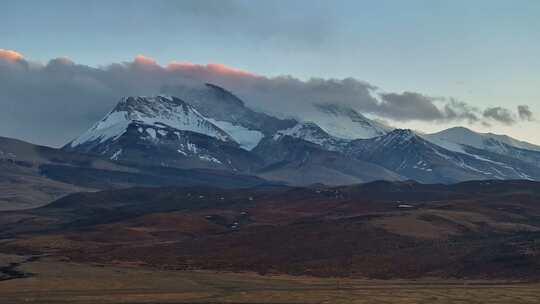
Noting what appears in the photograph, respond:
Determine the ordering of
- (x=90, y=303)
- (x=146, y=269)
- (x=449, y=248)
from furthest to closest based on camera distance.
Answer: (x=449, y=248) → (x=146, y=269) → (x=90, y=303)

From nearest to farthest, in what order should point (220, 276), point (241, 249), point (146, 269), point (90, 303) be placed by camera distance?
point (90, 303), point (220, 276), point (146, 269), point (241, 249)

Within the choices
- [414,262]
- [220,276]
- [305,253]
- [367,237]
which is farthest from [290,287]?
[367,237]

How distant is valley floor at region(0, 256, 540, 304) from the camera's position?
90.8 metres

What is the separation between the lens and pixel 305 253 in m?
168

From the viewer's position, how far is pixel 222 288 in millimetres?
106188

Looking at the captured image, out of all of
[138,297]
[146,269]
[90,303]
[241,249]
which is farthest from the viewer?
[241,249]

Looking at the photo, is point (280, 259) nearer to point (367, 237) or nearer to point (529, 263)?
point (367, 237)

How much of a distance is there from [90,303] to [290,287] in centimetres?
3258

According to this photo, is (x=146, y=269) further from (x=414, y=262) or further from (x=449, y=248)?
(x=449, y=248)

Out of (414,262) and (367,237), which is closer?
(414,262)

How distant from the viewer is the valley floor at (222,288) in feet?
298

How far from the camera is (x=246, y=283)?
115 metres

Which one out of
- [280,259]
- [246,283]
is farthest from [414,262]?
[246,283]

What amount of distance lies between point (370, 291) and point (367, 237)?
80.2 meters
